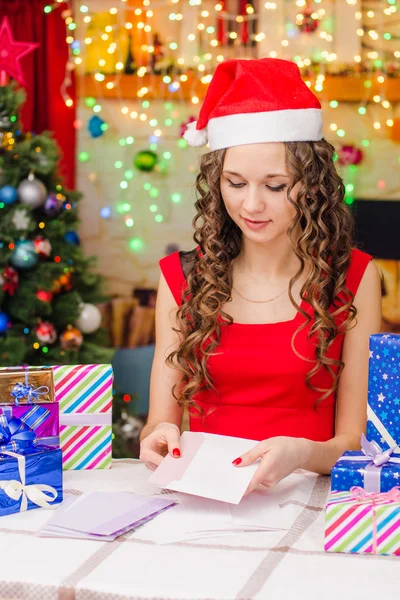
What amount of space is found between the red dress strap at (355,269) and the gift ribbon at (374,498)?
699mm

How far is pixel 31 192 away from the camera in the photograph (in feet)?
10.1

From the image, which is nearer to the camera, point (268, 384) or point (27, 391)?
point (27, 391)

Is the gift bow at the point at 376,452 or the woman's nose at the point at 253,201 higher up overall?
the woman's nose at the point at 253,201

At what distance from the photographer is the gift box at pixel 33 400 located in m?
1.31

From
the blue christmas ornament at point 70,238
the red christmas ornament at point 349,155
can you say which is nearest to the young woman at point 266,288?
the blue christmas ornament at point 70,238

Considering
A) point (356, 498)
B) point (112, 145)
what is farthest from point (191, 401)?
point (112, 145)

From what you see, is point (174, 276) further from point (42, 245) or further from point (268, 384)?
point (42, 245)

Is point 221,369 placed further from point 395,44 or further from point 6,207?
point 395,44

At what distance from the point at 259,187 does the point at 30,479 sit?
71 centimetres

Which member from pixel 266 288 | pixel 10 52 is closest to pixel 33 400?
pixel 266 288

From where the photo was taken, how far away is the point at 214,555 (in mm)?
1070

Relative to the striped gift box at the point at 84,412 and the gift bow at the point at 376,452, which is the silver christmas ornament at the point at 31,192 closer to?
the striped gift box at the point at 84,412

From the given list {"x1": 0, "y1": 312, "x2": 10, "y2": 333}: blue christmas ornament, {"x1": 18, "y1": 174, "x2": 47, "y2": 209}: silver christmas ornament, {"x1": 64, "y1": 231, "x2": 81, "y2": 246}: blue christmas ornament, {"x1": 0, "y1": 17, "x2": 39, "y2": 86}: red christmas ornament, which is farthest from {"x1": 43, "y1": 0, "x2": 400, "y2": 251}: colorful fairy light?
{"x1": 0, "y1": 312, "x2": 10, "y2": 333}: blue christmas ornament

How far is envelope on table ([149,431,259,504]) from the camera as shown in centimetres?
121
